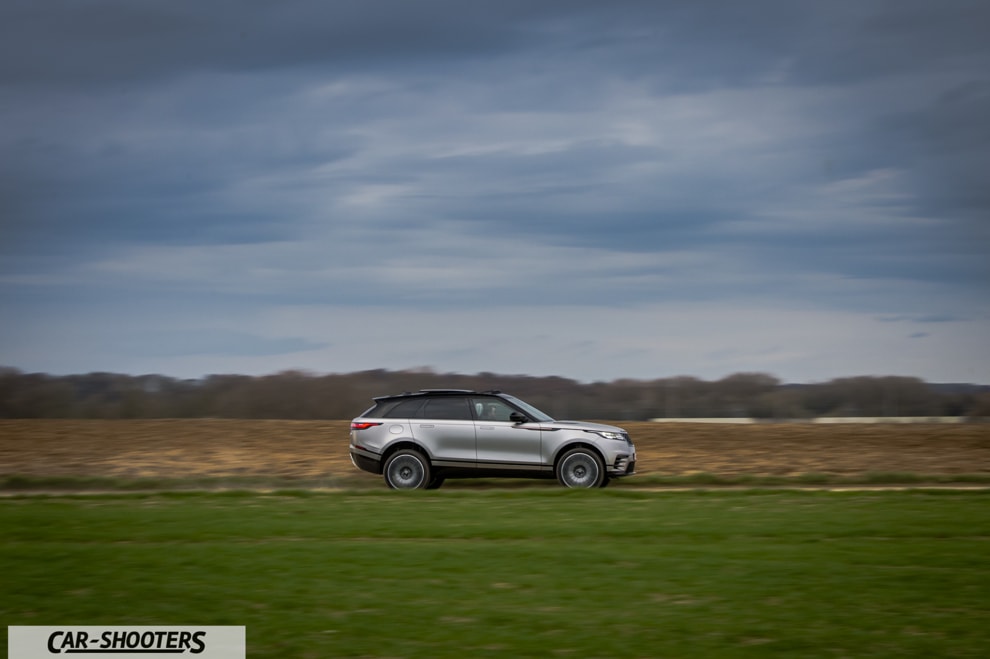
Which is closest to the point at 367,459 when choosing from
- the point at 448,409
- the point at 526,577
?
the point at 448,409

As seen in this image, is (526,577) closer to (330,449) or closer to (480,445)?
(480,445)

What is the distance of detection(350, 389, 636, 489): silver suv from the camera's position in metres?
18.8

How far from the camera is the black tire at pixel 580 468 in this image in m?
18.7

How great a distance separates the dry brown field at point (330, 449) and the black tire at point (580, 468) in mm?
4367

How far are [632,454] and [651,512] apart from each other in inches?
187

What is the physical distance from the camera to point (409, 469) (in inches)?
746

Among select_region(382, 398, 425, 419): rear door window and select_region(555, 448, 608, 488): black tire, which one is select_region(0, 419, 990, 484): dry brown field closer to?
select_region(382, 398, 425, 419): rear door window

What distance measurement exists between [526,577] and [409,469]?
9.59 meters

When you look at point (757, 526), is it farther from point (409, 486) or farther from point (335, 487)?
point (335, 487)

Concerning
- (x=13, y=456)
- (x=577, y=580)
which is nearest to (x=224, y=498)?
(x=577, y=580)

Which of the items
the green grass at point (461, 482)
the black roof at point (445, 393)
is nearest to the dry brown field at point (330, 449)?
the green grass at point (461, 482)

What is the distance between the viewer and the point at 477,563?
10242 mm

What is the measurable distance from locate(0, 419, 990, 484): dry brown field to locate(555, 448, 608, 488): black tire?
14.3 feet
